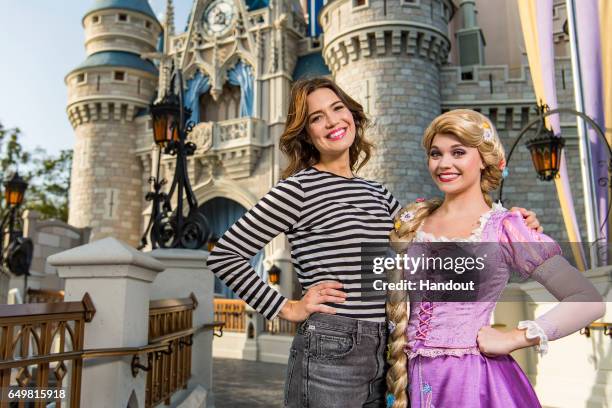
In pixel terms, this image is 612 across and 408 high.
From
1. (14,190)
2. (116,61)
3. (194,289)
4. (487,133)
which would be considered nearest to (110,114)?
(116,61)

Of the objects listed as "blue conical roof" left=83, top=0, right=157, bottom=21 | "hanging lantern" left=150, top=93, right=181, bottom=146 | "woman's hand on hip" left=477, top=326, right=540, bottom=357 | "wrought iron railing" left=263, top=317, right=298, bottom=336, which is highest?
"blue conical roof" left=83, top=0, right=157, bottom=21

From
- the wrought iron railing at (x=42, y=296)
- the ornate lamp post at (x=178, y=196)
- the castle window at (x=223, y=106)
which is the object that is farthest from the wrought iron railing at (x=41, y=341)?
the castle window at (x=223, y=106)

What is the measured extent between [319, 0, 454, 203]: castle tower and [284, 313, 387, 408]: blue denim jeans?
1018 cm

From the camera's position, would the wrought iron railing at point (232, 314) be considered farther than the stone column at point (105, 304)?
Yes

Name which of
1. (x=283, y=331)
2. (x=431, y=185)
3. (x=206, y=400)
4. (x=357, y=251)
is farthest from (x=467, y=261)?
(x=431, y=185)

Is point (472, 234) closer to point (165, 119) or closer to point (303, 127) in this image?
point (303, 127)

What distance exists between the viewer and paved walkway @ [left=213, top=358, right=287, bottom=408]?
5602 millimetres

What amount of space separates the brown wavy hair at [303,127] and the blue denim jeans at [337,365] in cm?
58

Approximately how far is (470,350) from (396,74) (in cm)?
1152

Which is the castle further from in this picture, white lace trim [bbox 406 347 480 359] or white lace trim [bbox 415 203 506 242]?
white lace trim [bbox 406 347 480 359]

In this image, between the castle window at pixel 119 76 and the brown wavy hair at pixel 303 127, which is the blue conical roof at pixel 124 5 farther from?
the brown wavy hair at pixel 303 127

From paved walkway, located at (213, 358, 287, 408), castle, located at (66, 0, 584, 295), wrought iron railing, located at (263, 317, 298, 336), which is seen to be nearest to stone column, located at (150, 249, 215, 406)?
paved walkway, located at (213, 358, 287, 408)

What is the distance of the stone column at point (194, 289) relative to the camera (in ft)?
16.0

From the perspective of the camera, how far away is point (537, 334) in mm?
1221
